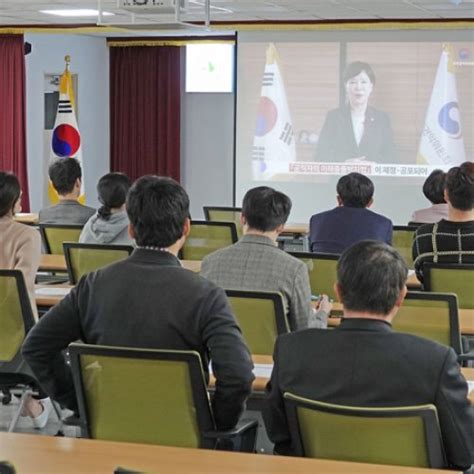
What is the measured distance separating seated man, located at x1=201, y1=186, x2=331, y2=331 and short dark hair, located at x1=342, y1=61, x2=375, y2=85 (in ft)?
23.2

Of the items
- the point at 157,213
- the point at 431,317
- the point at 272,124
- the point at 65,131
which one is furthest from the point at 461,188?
the point at 65,131

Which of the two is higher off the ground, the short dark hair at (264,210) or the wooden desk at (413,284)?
the short dark hair at (264,210)

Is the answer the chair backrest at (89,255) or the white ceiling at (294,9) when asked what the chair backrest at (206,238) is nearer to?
the chair backrest at (89,255)

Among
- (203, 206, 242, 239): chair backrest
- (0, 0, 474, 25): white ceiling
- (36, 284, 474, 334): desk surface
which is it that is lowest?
(203, 206, 242, 239): chair backrest

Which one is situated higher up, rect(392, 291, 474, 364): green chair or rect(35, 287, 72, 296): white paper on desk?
rect(392, 291, 474, 364): green chair

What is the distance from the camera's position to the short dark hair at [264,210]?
4.21m

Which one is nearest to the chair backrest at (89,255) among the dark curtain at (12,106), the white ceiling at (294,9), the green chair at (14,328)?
the green chair at (14,328)

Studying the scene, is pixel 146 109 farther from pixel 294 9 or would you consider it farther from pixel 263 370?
pixel 263 370

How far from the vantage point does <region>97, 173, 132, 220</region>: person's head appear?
242 inches

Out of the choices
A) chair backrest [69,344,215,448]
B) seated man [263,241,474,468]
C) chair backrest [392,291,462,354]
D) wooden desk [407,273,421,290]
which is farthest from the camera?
wooden desk [407,273,421,290]

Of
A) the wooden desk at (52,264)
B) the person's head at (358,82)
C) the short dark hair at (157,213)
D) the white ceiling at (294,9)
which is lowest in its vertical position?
the wooden desk at (52,264)

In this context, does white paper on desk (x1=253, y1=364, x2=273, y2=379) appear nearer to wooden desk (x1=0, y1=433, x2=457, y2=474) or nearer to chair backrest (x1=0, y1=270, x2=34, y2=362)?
wooden desk (x1=0, y1=433, x2=457, y2=474)

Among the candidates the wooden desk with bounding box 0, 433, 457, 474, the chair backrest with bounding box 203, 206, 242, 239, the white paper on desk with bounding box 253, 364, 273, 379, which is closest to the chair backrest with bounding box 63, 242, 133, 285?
the white paper on desk with bounding box 253, 364, 273, 379

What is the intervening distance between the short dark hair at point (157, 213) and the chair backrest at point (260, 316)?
2.49 ft
